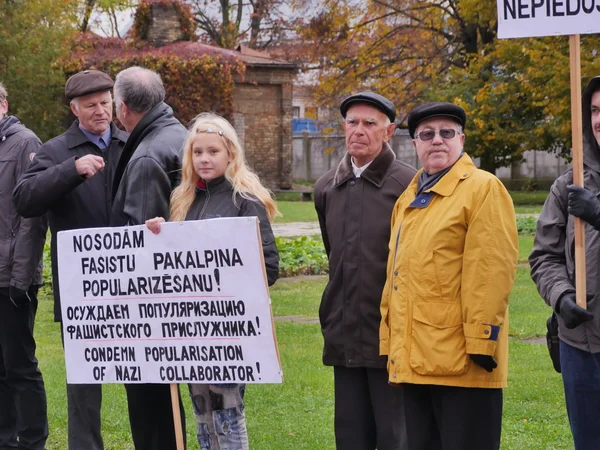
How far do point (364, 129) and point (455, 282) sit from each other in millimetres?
1026

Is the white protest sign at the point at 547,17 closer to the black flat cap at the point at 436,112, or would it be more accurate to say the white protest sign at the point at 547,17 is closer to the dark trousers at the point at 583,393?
the black flat cap at the point at 436,112

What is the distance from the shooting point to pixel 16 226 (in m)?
6.18

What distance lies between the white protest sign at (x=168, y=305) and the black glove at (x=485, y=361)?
90cm

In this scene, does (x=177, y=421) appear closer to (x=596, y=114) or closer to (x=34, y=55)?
(x=596, y=114)

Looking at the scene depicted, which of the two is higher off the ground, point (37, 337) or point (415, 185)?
point (415, 185)

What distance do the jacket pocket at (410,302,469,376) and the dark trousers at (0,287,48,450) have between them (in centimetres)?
285

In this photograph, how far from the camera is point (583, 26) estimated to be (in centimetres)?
425

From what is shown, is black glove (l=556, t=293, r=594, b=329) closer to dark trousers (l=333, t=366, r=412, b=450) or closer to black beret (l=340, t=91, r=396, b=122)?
dark trousers (l=333, t=366, r=412, b=450)

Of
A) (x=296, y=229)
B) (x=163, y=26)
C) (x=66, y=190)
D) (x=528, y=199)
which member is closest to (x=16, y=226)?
(x=66, y=190)

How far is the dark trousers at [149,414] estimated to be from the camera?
17.7 ft

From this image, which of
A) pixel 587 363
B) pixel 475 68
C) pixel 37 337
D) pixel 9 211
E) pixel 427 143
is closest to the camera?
pixel 587 363

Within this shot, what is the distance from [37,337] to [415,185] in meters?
7.03

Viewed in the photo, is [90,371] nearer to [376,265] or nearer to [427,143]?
[376,265]

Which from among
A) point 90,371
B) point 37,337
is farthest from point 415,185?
point 37,337
